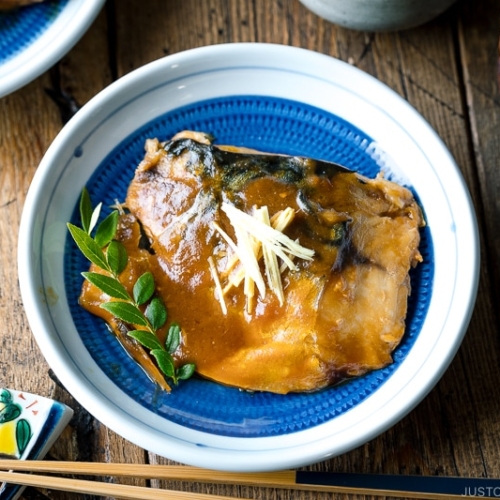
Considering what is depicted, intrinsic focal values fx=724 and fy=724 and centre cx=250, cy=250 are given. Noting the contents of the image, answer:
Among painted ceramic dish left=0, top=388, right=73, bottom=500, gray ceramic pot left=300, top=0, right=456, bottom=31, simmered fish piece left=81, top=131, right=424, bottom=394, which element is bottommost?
painted ceramic dish left=0, top=388, right=73, bottom=500

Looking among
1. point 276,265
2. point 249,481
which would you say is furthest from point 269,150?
point 249,481

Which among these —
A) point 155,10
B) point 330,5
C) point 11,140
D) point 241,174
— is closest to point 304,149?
point 241,174

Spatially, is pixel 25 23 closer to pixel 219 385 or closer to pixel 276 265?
pixel 276 265

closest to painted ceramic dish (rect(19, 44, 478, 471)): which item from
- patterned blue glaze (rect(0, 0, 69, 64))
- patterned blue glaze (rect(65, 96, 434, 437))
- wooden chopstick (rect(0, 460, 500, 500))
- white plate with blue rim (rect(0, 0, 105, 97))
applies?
patterned blue glaze (rect(65, 96, 434, 437))

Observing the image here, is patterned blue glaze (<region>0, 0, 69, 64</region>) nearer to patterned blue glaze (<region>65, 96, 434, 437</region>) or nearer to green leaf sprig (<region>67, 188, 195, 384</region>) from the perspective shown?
patterned blue glaze (<region>65, 96, 434, 437</region>)

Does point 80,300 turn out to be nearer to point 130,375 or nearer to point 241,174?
point 130,375

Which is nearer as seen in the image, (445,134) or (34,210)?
(34,210)
